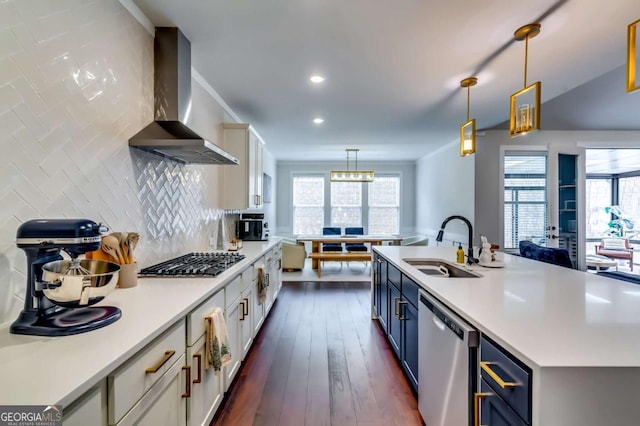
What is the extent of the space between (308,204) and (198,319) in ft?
22.6

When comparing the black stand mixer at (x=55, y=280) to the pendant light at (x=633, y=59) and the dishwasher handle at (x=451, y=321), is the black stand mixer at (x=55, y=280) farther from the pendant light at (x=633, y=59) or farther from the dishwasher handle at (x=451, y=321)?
the pendant light at (x=633, y=59)

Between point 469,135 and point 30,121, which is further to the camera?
point 469,135

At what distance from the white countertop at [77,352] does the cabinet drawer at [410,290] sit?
1.38 m

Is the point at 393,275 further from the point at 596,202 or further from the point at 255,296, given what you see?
the point at 596,202

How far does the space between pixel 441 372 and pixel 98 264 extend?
1.66 metres

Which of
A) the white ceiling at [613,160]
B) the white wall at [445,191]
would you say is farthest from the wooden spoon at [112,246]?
the white ceiling at [613,160]

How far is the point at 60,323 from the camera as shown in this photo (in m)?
1.03

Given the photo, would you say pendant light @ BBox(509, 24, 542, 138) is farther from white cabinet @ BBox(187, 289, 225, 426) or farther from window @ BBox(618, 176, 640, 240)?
window @ BBox(618, 176, 640, 240)

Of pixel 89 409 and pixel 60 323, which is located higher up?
pixel 60 323

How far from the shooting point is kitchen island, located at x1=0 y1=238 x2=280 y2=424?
72cm

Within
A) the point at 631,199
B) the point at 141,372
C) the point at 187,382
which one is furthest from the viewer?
the point at 631,199

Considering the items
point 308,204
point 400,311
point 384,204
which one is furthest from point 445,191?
point 400,311

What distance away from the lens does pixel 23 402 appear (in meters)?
0.67

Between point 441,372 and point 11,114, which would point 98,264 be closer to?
point 11,114
